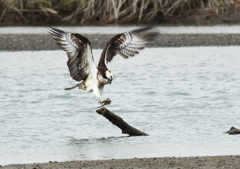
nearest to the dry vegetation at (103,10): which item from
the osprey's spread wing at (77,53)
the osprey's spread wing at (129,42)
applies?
the osprey's spread wing at (129,42)

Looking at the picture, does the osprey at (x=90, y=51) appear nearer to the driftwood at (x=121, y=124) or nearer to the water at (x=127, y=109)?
the driftwood at (x=121, y=124)

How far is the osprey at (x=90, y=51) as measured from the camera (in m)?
7.46

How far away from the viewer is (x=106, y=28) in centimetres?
2370

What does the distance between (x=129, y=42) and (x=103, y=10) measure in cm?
1729

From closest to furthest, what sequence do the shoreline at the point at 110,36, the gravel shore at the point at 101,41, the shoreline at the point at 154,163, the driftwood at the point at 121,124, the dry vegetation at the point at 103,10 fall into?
1. the shoreline at the point at 154,163
2. the driftwood at the point at 121,124
3. the gravel shore at the point at 101,41
4. the shoreline at the point at 110,36
5. the dry vegetation at the point at 103,10

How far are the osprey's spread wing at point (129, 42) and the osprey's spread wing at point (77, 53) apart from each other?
0.28m

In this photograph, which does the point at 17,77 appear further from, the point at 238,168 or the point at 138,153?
the point at 238,168

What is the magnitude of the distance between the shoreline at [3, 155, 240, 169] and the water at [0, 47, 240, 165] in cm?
43

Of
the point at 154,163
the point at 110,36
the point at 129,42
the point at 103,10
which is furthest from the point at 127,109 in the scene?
the point at 103,10

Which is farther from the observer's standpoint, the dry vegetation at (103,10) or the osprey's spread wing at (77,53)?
the dry vegetation at (103,10)

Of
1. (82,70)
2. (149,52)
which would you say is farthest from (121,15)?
(82,70)

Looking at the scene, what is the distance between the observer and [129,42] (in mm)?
7875

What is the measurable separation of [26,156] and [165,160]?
5.69 feet

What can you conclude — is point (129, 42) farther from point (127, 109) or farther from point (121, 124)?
point (127, 109)
